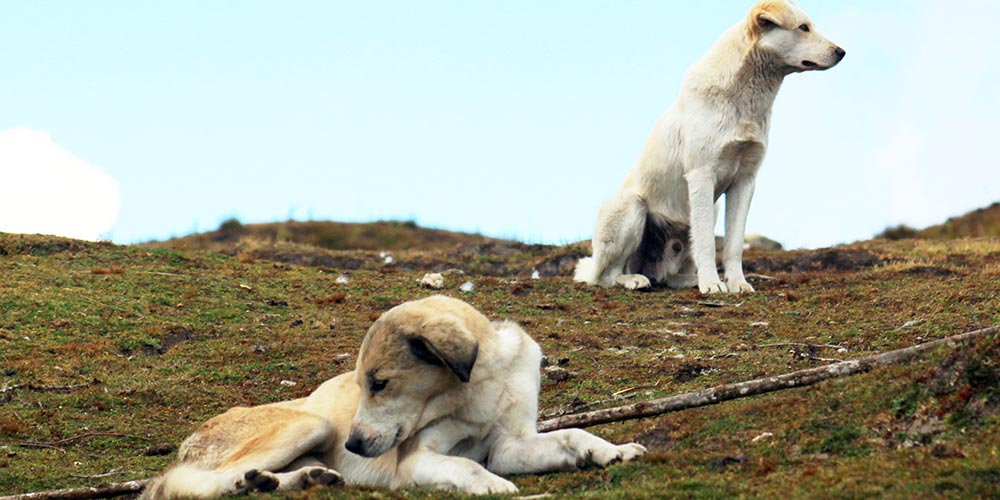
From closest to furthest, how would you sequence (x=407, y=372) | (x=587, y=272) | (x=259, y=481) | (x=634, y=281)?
(x=259, y=481) < (x=407, y=372) < (x=634, y=281) < (x=587, y=272)

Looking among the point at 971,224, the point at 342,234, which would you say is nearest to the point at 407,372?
the point at 342,234

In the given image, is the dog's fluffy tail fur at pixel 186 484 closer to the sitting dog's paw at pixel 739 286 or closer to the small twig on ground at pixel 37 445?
the small twig on ground at pixel 37 445

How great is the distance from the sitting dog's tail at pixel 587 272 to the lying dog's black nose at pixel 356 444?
1005 cm

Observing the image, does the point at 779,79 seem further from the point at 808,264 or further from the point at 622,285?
the point at 808,264

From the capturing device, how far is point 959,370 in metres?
6.79

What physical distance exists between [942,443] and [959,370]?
0.75 meters

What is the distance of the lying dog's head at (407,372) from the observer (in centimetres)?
667

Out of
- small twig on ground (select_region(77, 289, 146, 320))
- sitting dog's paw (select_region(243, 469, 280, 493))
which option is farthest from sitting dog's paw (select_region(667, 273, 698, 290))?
sitting dog's paw (select_region(243, 469, 280, 493))

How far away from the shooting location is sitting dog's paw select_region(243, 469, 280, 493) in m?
6.48

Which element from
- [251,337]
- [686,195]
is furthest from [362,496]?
[686,195]

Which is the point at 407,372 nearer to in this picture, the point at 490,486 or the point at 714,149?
the point at 490,486

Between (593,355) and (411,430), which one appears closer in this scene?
(411,430)

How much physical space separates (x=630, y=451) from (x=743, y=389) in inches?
47.8

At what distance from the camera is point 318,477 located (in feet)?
21.5
